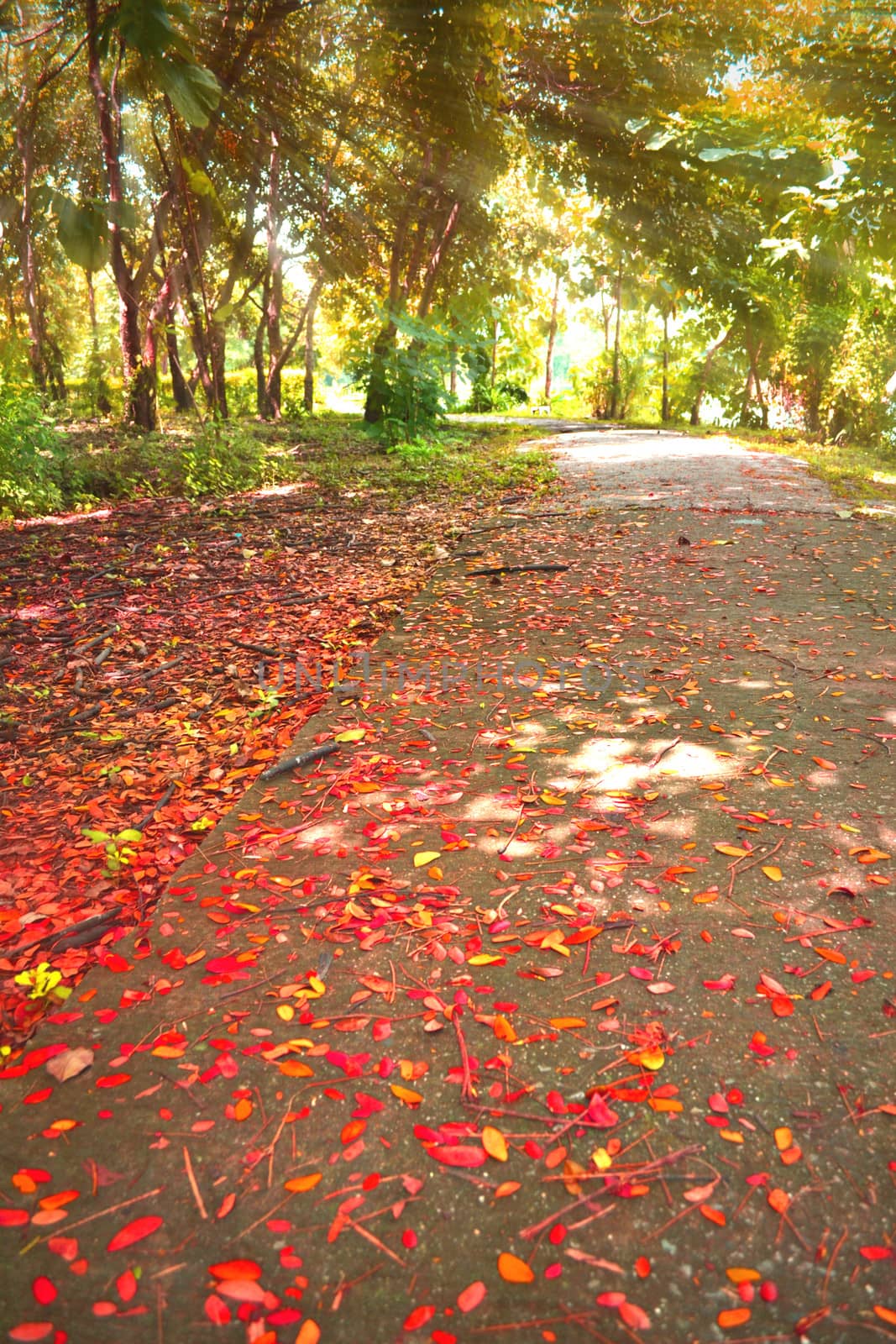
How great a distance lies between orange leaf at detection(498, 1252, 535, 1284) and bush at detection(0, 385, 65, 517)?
7075 millimetres

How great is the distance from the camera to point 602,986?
2.01m

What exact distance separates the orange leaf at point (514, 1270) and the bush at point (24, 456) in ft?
23.2

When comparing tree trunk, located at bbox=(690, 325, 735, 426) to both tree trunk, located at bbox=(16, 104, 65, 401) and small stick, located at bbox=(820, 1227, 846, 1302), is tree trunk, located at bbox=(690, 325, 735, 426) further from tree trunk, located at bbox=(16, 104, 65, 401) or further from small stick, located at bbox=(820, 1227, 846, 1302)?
small stick, located at bbox=(820, 1227, 846, 1302)

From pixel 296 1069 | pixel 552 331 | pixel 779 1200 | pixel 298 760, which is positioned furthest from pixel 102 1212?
pixel 552 331

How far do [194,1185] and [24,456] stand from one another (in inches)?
272

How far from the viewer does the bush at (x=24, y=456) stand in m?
6.74

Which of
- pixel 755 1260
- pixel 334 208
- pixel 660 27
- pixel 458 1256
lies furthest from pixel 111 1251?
pixel 334 208

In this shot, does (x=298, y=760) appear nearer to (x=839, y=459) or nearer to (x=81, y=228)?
(x=81, y=228)

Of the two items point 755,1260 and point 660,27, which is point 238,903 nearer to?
point 755,1260

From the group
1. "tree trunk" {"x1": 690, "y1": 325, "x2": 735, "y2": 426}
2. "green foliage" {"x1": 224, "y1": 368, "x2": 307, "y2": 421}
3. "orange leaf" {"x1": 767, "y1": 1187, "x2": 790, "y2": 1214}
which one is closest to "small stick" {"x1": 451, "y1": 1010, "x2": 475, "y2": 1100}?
"orange leaf" {"x1": 767, "y1": 1187, "x2": 790, "y2": 1214}

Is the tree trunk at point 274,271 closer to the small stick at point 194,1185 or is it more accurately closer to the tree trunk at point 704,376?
the tree trunk at point 704,376

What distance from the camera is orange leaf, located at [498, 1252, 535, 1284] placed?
54.3 inches

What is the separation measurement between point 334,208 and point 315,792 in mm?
16448

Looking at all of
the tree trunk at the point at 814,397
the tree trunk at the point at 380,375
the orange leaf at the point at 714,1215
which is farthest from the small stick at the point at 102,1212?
the tree trunk at the point at 814,397
